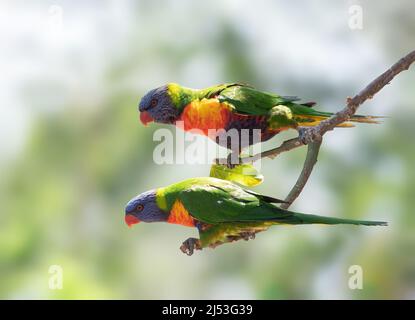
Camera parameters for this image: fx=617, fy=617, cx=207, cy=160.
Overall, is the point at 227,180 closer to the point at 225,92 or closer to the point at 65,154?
the point at 225,92

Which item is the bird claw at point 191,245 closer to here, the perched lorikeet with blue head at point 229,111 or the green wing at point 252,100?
the perched lorikeet with blue head at point 229,111

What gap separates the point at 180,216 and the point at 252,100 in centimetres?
69

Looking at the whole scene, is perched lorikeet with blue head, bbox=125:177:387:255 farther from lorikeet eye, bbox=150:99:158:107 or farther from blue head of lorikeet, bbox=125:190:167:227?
lorikeet eye, bbox=150:99:158:107

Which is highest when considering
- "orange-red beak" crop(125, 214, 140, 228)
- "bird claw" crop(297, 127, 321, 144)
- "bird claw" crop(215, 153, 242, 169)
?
"bird claw" crop(297, 127, 321, 144)

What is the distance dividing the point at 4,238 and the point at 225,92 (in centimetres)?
374

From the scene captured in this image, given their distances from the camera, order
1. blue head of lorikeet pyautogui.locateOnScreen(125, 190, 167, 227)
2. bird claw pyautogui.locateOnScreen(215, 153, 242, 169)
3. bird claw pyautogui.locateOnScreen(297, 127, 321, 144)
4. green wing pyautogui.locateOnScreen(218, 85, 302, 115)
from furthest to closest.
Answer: green wing pyautogui.locateOnScreen(218, 85, 302, 115) → blue head of lorikeet pyautogui.locateOnScreen(125, 190, 167, 227) → bird claw pyautogui.locateOnScreen(215, 153, 242, 169) → bird claw pyautogui.locateOnScreen(297, 127, 321, 144)

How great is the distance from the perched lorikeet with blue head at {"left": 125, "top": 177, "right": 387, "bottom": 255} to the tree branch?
12 cm

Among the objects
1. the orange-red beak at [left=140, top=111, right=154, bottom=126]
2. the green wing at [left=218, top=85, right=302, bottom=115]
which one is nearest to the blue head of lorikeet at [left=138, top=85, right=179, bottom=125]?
the orange-red beak at [left=140, top=111, right=154, bottom=126]

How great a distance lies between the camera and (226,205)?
8.54 feet

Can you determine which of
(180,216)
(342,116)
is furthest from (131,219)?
(342,116)

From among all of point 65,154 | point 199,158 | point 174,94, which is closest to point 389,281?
point 199,158

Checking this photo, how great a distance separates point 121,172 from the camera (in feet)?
20.7

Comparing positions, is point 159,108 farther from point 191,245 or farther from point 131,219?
point 191,245

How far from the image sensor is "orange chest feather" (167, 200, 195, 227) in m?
2.77
